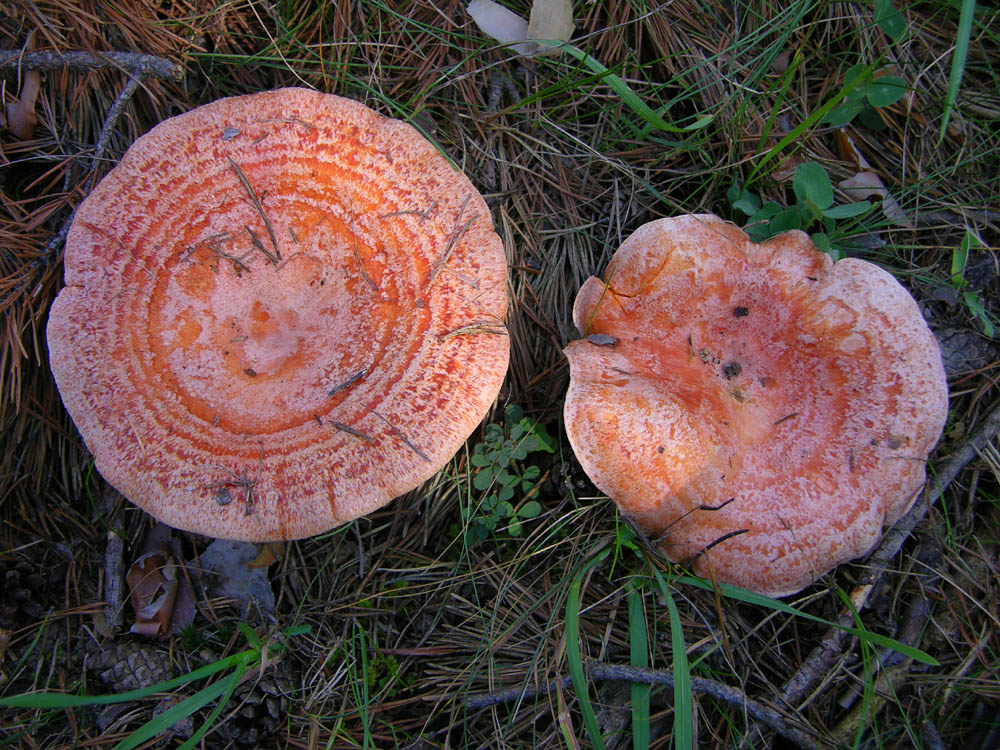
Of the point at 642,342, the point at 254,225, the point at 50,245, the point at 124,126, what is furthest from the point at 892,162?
the point at 50,245

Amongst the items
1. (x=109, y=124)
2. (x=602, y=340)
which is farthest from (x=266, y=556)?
(x=109, y=124)

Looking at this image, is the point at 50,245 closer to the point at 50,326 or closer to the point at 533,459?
the point at 50,326

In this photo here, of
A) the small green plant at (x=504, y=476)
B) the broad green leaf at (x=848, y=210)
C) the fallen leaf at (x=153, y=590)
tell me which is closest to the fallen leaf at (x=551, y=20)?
the broad green leaf at (x=848, y=210)

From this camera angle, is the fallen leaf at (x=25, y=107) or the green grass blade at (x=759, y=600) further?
the fallen leaf at (x=25, y=107)

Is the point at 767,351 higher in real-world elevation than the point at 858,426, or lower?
higher

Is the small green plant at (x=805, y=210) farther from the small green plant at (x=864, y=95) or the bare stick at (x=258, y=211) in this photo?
the bare stick at (x=258, y=211)

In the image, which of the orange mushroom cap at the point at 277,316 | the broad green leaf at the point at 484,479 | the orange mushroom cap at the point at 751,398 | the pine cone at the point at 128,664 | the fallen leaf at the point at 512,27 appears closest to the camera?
the orange mushroom cap at the point at 277,316

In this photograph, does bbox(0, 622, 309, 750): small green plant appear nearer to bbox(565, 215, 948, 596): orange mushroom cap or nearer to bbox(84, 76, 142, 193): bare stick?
bbox(565, 215, 948, 596): orange mushroom cap
